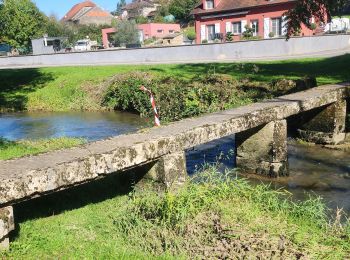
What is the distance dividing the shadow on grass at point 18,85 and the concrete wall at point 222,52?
5.53 metres

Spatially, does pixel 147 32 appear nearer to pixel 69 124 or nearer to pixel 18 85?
pixel 18 85

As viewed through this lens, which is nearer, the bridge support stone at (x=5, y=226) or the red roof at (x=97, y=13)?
the bridge support stone at (x=5, y=226)

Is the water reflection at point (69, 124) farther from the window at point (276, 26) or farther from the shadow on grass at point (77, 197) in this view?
the window at point (276, 26)

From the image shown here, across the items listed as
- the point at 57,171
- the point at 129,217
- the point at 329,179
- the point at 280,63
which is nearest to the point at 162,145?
the point at 129,217

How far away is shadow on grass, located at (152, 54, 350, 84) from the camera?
55.9 ft

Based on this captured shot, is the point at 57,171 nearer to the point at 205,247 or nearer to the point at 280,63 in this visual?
the point at 205,247

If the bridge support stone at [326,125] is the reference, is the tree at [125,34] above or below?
above

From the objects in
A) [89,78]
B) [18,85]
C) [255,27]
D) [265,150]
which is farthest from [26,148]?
[255,27]

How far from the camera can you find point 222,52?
28406mm

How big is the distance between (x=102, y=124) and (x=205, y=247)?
11.6m

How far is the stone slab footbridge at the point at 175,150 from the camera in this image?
507cm

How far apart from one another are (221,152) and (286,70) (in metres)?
11.4

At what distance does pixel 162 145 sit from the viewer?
642 cm

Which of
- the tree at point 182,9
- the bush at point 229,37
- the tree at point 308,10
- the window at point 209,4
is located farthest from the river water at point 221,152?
the tree at point 182,9
